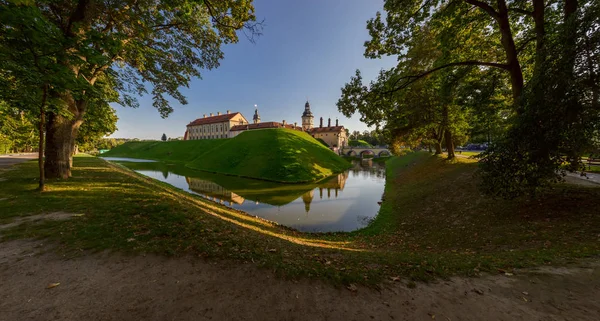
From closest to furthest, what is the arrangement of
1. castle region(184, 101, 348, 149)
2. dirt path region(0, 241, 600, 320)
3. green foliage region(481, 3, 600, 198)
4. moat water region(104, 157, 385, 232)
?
dirt path region(0, 241, 600, 320) < green foliage region(481, 3, 600, 198) < moat water region(104, 157, 385, 232) < castle region(184, 101, 348, 149)

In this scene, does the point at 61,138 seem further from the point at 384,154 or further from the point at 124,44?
the point at 384,154

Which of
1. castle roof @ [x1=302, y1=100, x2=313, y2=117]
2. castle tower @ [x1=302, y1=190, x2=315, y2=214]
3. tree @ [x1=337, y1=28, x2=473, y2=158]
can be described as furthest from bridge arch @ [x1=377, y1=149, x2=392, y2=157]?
castle tower @ [x1=302, y1=190, x2=315, y2=214]

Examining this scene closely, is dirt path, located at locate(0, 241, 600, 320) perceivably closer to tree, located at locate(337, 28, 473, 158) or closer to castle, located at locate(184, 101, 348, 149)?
tree, located at locate(337, 28, 473, 158)

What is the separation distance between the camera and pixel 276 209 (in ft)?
58.3

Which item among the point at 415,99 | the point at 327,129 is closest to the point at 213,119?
the point at 327,129

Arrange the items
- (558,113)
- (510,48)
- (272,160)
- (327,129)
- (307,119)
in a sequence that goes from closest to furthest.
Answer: (558,113), (510,48), (272,160), (327,129), (307,119)

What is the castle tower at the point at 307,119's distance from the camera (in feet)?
392

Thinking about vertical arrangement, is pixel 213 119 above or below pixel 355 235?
above

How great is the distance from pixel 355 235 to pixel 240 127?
95.8m

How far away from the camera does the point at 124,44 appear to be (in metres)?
8.85

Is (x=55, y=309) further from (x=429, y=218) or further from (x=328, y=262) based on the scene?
(x=429, y=218)

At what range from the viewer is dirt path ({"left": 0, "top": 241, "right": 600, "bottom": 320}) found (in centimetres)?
341

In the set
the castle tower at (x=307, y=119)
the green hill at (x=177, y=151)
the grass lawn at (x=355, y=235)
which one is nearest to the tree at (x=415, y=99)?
the grass lawn at (x=355, y=235)

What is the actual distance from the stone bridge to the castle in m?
13.9
